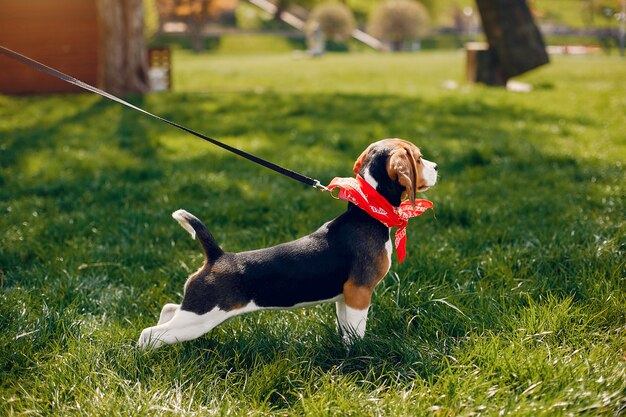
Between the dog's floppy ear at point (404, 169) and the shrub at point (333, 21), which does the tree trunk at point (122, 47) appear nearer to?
the dog's floppy ear at point (404, 169)

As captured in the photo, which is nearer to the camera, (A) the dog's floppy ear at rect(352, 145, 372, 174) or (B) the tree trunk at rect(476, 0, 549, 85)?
(A) the dog's floppy ear at rect(352, 145, 372, 174)

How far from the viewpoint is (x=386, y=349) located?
10.2ft

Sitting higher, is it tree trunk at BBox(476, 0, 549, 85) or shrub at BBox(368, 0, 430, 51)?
tree trunk at BBox(476, 0, 549, 85)

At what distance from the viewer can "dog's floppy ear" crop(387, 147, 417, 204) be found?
2.86 m

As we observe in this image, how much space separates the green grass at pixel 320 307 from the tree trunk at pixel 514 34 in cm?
471

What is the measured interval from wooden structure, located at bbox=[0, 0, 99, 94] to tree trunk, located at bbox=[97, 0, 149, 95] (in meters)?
2.49

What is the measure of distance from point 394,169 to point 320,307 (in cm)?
119

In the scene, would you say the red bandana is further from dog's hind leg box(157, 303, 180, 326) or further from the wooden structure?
the wooden structure

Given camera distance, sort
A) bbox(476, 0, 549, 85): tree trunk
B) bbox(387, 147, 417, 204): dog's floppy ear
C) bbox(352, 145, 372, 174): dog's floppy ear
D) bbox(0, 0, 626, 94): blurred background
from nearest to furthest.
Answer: bbox(387, 147, 417, 204): dog's floppy ear, bbox(352, 145, 372, 174): dog's floppy ear, bbox(476, 0, 549, 85): tree trunk, bbox(0, 0, 626, 94): blurred background

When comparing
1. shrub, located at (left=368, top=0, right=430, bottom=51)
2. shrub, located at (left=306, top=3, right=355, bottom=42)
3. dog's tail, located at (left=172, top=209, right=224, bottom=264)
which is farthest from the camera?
shrub, located at (left=368, top=0, right=430, bottom=51)

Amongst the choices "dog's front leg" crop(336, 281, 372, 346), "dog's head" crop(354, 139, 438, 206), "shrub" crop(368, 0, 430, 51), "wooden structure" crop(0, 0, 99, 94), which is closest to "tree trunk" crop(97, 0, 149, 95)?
"wooden structure" crop(0, 0, 99, 94)

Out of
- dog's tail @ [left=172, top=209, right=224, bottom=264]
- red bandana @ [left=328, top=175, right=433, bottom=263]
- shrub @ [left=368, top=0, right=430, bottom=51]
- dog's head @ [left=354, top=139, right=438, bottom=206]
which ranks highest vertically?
dog's head @ [left=354, top=139, right=438, bottom=206]

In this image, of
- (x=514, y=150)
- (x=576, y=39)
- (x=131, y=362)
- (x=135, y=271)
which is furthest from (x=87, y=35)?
→ (x=576, y=39)

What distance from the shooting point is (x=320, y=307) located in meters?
3.70
